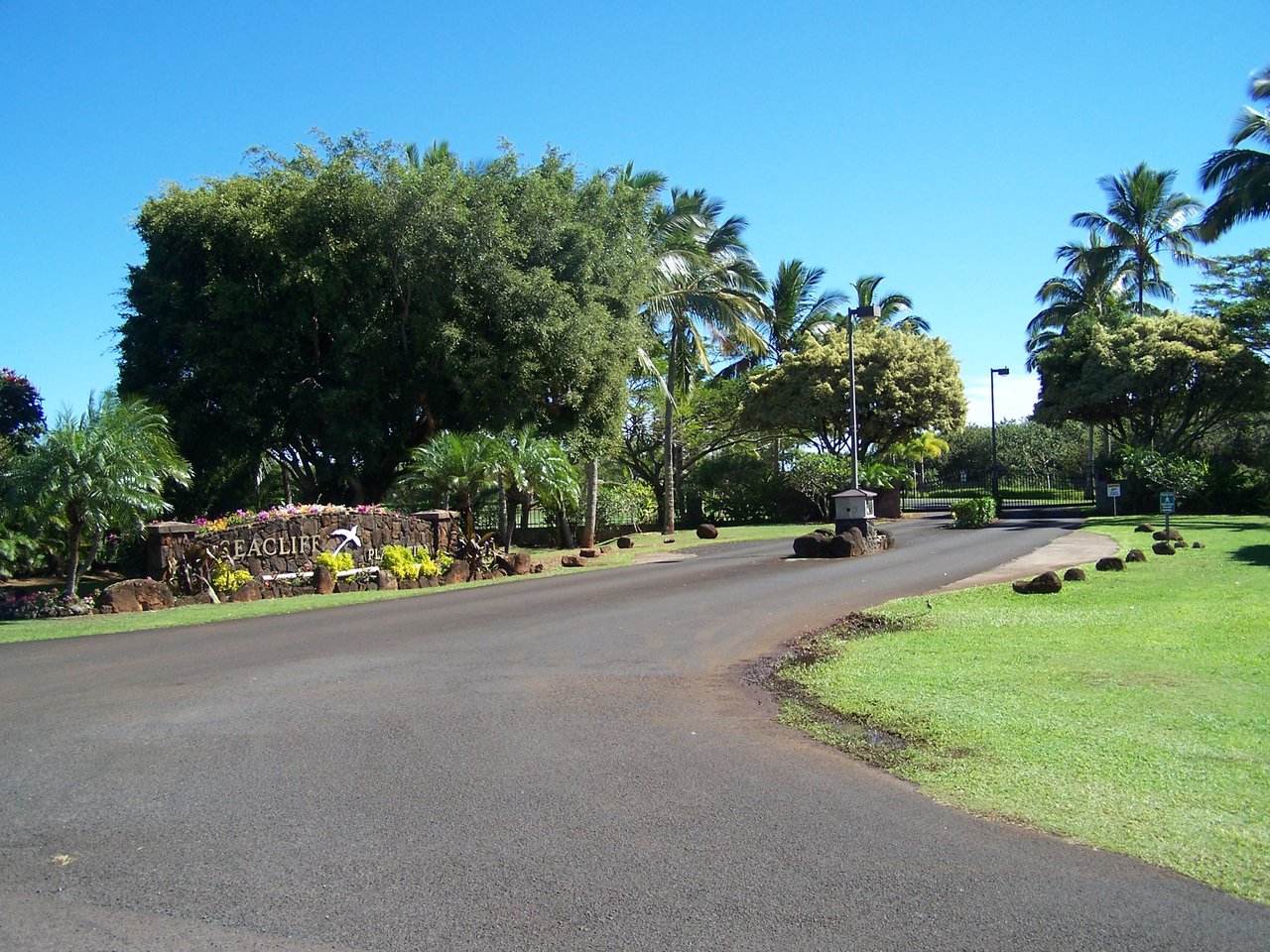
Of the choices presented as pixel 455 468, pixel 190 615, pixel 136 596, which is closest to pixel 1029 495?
pixel 455 468

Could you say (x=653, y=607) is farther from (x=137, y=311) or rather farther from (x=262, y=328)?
(x=137, y=311)

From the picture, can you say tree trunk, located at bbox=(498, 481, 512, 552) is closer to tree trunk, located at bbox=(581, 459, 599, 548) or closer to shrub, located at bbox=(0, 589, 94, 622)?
tree trunk, located at bbox=(581, 459, 599, 548)

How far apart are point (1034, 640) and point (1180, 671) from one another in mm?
1920

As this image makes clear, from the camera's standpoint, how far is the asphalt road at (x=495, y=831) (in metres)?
4.05

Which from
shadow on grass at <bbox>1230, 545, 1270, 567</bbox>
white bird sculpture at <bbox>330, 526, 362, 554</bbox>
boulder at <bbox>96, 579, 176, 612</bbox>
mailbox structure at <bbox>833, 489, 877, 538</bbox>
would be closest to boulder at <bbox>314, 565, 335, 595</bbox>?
white bird sculpture at <bbox>330, 526, 362, 554</bbox>

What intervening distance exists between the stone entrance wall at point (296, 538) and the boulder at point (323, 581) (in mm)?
559

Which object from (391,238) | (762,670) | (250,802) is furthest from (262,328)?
(250,802)

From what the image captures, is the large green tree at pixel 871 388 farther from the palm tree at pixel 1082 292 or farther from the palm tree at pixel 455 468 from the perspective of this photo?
the palm tree at pixel 455 468

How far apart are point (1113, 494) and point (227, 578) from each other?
1078 inches

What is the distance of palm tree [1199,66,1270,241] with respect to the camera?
30375mm

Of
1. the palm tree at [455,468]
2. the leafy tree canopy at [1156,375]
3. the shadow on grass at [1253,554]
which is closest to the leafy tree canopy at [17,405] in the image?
the palm tree at [455,468]

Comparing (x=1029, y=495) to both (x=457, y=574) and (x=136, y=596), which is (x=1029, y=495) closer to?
(x=457, y=574)

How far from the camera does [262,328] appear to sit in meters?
24.0

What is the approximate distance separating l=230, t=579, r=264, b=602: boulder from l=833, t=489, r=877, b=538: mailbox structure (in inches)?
535
